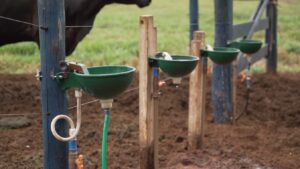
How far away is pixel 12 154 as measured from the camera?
465 cm

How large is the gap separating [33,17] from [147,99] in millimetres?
2537

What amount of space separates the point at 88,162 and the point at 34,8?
85.8 inches

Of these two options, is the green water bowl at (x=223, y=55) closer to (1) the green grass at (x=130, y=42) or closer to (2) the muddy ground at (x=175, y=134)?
(2) the muddy ground at (x=175, y=134)

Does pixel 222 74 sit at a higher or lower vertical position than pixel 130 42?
lower

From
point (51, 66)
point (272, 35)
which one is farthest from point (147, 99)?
point (272, 35)

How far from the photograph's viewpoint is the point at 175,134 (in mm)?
5379

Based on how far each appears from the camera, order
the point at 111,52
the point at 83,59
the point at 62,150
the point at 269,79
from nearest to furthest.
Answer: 1. the point at 62,150
2. the point at 269,79
3. the point at 83,59
4. the point at 111,52

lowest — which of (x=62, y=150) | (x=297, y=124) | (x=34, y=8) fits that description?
(x=297, y=124)

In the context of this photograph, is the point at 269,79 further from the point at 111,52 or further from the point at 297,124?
the point at 111,52

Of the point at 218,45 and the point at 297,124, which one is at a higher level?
the point at 218,45

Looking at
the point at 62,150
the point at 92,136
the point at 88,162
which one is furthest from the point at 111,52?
the point at 62,150

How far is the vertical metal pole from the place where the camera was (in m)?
9.64

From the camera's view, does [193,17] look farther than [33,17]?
Yes

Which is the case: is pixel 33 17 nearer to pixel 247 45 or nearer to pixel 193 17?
pixel 247 45
